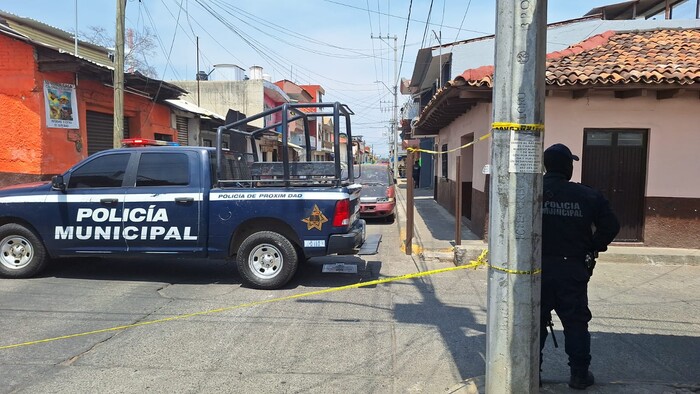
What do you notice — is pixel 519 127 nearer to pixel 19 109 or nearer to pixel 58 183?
pixel 58 183

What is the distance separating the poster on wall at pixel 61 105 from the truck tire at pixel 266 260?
23.8 ft

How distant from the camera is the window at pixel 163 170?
6.71m

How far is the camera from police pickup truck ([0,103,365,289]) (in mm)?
6484

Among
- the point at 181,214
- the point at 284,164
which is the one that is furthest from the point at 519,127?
the point at 181,214

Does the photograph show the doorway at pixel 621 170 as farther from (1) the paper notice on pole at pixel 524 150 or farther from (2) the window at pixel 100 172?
(2) the window at pixel 100 172

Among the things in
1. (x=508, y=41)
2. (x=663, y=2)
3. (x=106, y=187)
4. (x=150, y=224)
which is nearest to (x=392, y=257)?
(x=150, y=224)

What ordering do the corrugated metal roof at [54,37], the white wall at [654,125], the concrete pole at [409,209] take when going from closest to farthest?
1. the white wall at [654,125]
2. the concrete pole at [409,209]
3. the corrugated metal roof at [54,37]

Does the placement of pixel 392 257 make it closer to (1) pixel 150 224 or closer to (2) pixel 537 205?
(1) pixel 150 224

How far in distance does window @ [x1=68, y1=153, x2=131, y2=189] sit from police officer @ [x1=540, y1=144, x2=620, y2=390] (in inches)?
223

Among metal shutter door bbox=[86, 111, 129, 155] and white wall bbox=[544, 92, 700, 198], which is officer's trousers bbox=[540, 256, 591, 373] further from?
metal shutter door bbox=[86, 111, 129, 155]

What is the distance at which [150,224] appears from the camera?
661 centimetres

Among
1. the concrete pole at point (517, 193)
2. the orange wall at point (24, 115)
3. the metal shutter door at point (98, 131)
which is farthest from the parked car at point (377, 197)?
the concrete pole at point (517, 193)

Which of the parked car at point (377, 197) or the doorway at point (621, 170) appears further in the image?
the parked car at point (377, 197)

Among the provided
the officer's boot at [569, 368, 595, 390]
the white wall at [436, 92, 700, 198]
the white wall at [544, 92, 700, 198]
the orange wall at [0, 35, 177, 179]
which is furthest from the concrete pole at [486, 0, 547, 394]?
the orange wall at [0, 35, 177, 179]
